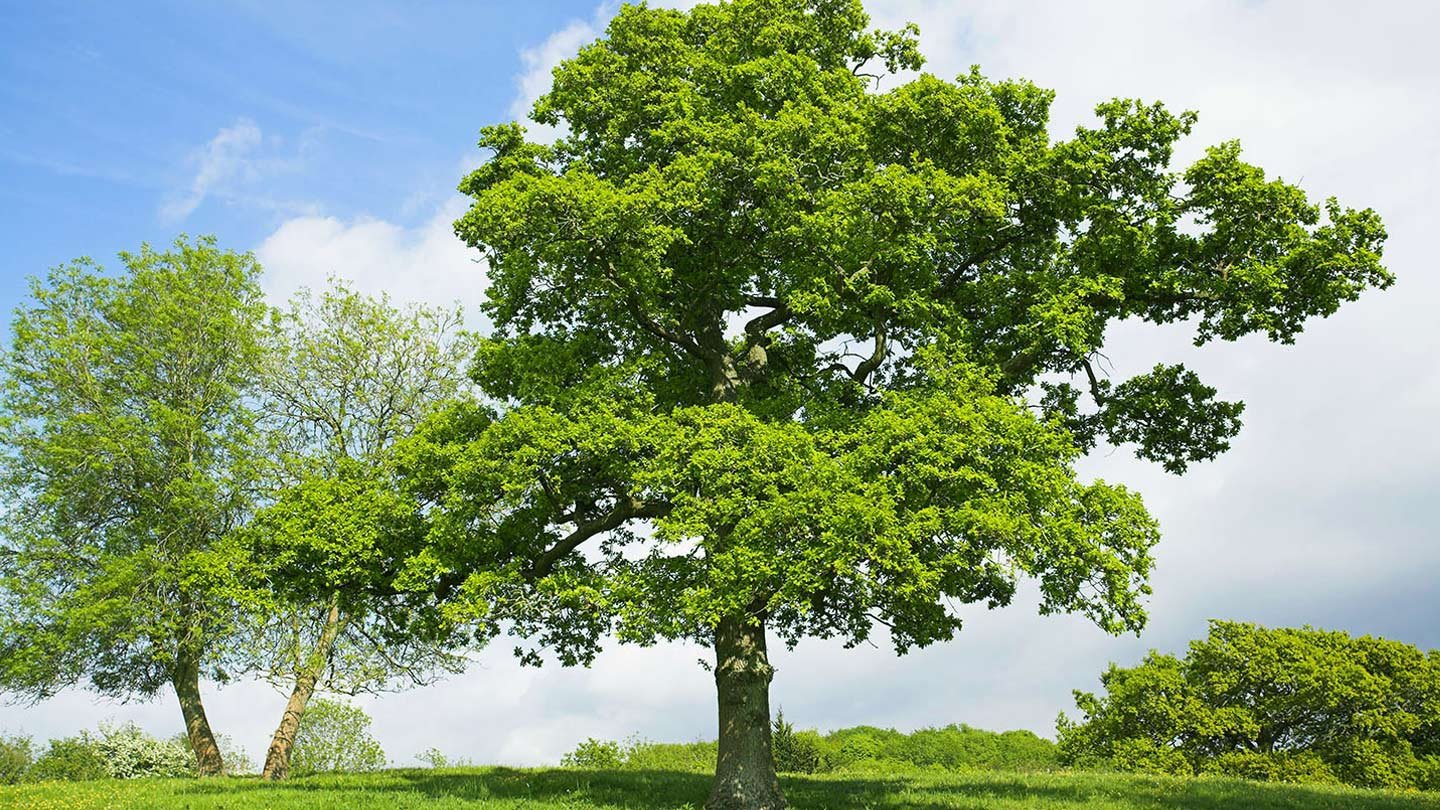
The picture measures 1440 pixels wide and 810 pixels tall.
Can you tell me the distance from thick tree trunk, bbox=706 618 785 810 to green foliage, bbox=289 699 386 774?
107 feet

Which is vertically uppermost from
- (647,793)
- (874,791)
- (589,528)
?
(589,528)

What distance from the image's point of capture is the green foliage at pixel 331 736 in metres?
49.1

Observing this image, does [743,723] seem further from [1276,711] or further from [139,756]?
[1276,711]

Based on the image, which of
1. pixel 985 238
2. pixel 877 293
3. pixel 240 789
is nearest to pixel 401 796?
pixel 240 789

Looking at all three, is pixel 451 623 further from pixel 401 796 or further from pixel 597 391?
pixel 597 391

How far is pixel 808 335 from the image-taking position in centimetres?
2573

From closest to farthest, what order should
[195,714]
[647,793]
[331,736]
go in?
1. [647,793]
2. [195,714]
3. [331,736]

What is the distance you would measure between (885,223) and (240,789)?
20602 mm

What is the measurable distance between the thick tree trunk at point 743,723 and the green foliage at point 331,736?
32529 millimetres

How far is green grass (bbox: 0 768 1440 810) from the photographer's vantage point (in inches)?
856

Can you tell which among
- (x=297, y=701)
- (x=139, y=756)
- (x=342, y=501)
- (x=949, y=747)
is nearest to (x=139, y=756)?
(x=139, y=756)

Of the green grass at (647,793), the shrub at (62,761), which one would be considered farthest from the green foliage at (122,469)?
the shrub at (62,761)

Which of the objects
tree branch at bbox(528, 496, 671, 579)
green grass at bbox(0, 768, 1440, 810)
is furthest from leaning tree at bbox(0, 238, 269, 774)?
tree branch at bbox(528, 496, 671, 579)

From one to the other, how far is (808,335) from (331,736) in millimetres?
37293
